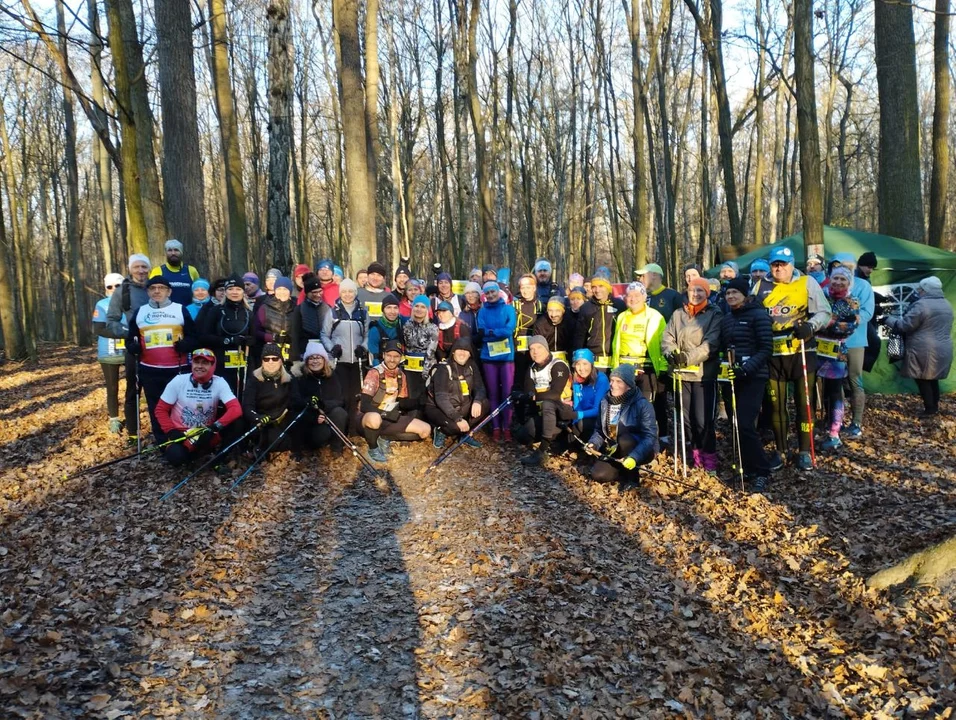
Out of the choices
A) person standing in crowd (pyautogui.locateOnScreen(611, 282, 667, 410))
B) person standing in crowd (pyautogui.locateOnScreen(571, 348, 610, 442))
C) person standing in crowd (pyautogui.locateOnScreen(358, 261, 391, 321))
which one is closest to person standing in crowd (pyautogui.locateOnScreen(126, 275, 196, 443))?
person standing in crowd (pyautogui.locateOnScreen(358, 261, 391, 321))

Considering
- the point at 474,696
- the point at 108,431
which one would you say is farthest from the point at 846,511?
the point at 108,431

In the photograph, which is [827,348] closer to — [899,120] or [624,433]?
[624,433]

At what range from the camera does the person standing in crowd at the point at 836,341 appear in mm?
7598

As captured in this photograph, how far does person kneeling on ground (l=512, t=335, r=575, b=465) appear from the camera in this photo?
26.5ft

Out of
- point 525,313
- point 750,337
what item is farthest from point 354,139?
point 750,337

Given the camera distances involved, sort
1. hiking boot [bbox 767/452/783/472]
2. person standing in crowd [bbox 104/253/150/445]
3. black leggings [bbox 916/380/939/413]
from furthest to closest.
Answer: black leggings [bbox 916/380/939/413] < person standing in crowd [bbox 104/253/150/445] < hiking boot [bbox 767/452/783/472]

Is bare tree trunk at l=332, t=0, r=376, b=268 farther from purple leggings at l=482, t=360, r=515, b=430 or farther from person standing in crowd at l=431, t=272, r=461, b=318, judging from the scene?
purple leggings at l=482, t=360, r=515, b=430

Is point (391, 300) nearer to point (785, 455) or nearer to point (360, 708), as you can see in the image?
point (785, 455)

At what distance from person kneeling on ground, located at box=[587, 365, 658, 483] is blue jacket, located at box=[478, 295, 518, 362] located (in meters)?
1.90

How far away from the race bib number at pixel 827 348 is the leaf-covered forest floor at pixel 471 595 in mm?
1184

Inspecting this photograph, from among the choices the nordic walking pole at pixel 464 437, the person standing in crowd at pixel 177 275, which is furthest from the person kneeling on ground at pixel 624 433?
the person standing in crowd at pixel 177 275

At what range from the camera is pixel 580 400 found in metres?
8.04

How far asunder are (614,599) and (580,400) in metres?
3.41

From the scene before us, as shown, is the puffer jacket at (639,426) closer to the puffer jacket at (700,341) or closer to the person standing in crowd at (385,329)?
the puffer jacket at (700,341)
